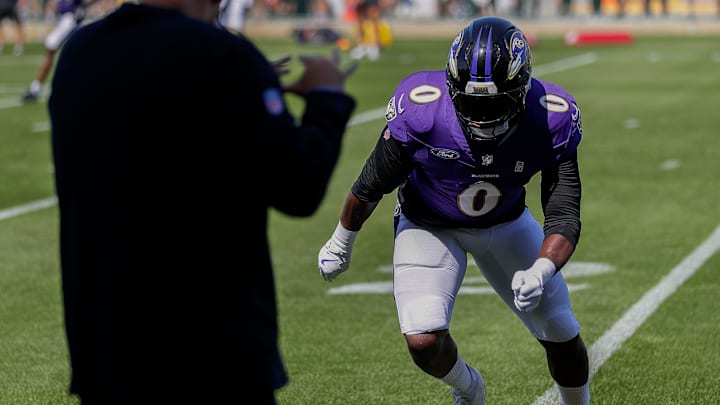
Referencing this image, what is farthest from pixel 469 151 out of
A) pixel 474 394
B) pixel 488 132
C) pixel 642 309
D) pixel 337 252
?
pixel 642 309

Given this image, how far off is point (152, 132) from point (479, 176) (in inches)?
87.0

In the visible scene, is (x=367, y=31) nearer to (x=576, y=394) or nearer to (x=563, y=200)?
(x=576, y=394)

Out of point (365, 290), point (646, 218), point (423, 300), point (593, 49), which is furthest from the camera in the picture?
point (593, 49)

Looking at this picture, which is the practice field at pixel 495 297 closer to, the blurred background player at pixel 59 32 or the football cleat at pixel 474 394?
the football cleat at pixel 474 394

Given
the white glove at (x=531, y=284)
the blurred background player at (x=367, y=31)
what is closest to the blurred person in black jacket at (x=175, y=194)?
the white glove at (x=531, y=284)

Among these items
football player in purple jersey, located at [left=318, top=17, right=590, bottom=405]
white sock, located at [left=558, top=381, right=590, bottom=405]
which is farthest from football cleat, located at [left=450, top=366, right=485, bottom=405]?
white sock, located at [left=558, top=381, right=590, bottom=405]

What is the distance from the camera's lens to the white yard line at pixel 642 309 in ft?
20.5

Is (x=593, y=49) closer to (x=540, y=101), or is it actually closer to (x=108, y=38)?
(x=540, y=101)

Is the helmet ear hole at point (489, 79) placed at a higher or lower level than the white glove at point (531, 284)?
higher

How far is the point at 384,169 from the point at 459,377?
864mm

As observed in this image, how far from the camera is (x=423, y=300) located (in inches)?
188

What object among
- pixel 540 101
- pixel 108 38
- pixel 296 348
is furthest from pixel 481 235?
pixel 108 38

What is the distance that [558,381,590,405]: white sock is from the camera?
499 centimetres

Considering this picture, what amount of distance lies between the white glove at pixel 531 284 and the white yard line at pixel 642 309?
4.52 ft
